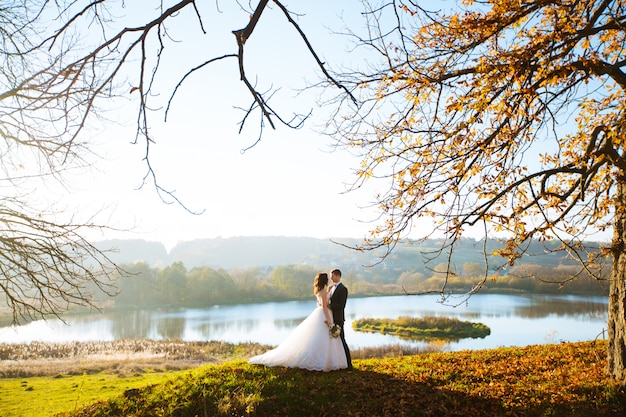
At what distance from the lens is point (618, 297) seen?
267 inches

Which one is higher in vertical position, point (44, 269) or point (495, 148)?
point (495, 148)

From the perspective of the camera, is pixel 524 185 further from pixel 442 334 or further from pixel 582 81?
pixel 442 334

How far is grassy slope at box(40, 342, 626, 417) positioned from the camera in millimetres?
6074

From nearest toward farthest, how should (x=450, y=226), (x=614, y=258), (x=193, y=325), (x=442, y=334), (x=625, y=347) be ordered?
(x=450, y=226) < (x=625, y=347) < (x=614, y=258) < (x=442, y=334) < (x=193, y=325)

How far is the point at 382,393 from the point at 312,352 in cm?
162

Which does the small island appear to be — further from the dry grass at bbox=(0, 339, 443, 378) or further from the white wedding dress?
the white wedding dress

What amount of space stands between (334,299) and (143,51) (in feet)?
20.5

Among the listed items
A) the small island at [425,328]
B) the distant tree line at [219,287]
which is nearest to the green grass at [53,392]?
the small island at [425,328]

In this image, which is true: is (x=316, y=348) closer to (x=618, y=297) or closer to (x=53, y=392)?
(x=618, y=297)

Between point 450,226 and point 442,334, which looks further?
point 442,334

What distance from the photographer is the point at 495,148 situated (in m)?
6.43

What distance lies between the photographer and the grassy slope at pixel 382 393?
6074 millimetres

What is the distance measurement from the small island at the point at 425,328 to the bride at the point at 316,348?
23835 mm

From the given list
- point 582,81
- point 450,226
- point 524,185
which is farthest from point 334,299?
point 582,81
